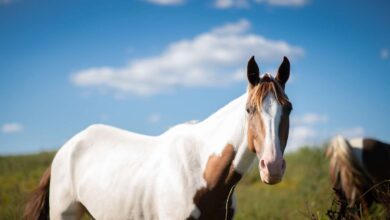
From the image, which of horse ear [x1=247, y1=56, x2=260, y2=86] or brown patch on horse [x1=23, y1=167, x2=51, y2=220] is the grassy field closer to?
brown patch on horse [x1=23, y1=167, x2=51, y2=220]

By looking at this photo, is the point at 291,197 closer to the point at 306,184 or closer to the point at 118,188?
the point at 306,184

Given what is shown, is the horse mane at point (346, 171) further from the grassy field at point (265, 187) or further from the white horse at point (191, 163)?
the white horse at point (191, 163)

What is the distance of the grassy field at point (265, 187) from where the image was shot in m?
10.3

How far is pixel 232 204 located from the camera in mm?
3402

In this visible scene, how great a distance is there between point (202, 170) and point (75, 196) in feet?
6.07

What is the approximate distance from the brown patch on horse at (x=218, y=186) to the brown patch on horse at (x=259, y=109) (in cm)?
27

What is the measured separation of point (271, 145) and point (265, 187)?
1454cm

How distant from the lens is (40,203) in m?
4.89

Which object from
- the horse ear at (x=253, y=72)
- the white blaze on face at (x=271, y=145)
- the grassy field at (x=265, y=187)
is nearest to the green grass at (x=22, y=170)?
the grassy field at (x=265, y=187)

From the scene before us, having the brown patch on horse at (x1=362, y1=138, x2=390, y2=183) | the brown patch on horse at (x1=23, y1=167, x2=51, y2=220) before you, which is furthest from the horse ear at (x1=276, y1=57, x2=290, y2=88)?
the brown patch on horse at (x1=362, y1=138, x2=390, y2=183)

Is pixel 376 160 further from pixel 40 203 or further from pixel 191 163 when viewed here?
pixel 40 203

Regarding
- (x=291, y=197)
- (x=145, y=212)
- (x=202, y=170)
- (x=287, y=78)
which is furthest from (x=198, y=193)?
(x=291, y=197)

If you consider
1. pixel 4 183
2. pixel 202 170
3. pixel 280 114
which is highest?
pixel 280 114

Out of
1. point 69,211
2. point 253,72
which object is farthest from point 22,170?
point 253,72
